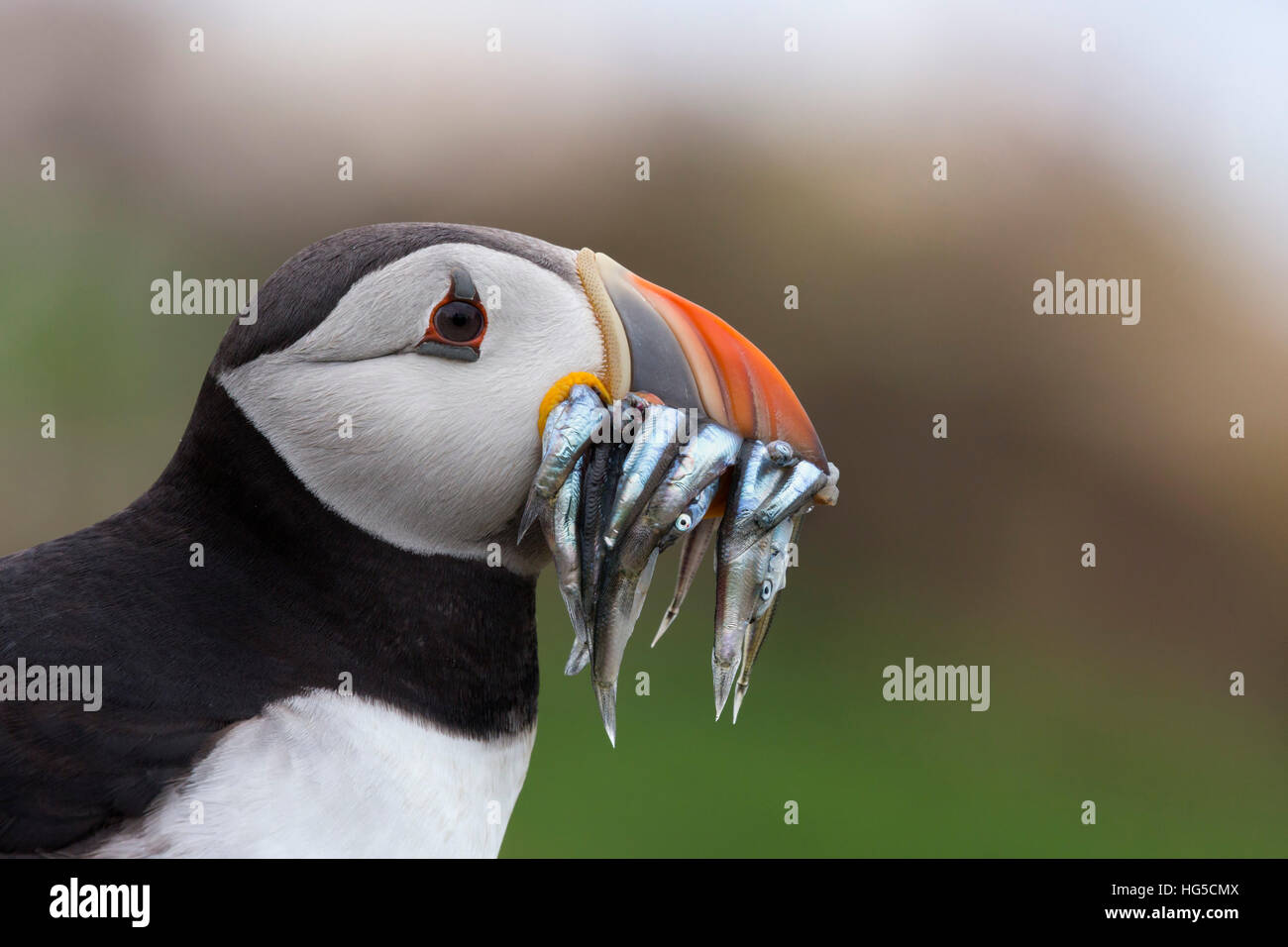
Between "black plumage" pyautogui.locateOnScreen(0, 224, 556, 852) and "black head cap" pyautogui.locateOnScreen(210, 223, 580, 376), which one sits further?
"black head cap" pyautogui.locateOnScreen(210, 223, 580, 376)

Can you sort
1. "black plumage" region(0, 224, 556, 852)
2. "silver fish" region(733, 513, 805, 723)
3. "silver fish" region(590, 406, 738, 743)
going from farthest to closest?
1. "silver fish" region(733, 513, 805, 723)
2. "silver fish" region(590, 406, 738, 743)
3. "black plumage" region(0, 224, 556, 852)

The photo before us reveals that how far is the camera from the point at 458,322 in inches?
94.1

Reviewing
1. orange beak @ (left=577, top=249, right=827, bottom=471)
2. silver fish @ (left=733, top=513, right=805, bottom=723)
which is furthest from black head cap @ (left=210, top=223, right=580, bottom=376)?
silver fish @ (left=733, top=513, right=805, bottom=723)

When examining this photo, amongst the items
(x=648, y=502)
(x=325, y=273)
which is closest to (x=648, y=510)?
(x=648, y=502)

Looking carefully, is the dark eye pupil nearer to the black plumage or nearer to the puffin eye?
the puffin eye

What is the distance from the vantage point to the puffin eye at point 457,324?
7.80 feet

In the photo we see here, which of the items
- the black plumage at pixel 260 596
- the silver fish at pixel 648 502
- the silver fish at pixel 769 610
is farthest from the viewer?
the silver fish at pixel 769 610

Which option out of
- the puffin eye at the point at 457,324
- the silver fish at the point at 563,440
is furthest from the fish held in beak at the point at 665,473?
the puffin eye at the point at 457,324

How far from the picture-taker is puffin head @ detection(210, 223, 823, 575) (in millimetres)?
2373

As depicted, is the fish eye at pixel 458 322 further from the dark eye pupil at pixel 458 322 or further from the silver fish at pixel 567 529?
the silver fish at pixel 567 529

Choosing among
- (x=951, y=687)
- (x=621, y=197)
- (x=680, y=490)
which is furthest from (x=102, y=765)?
(x=951, y=687)

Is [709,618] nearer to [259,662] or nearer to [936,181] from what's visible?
[936,181]

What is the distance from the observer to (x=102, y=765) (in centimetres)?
210

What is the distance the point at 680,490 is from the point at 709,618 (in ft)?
24.6
